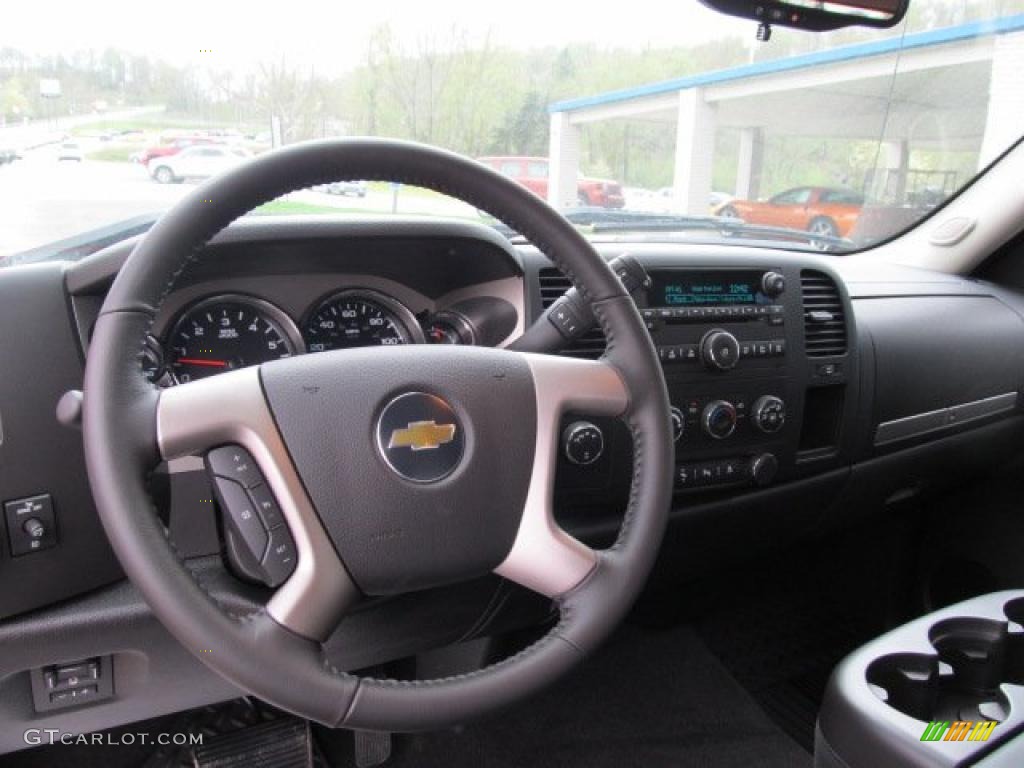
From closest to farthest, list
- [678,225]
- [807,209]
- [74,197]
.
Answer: [74,197] → [678,225] → [807,209]

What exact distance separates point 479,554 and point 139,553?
0.42 meters

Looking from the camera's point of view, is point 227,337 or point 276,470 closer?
point 276,470

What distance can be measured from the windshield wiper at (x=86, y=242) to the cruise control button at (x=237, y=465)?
21.6 inches

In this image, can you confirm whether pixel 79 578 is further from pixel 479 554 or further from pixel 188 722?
pixel 188 722

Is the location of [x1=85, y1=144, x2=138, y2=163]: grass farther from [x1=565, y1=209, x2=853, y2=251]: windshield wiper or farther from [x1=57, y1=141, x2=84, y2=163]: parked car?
[x1=565, y1=209, x2=853, y2=251]: windshield wiper

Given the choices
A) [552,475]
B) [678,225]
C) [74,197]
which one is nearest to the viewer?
[552,475]

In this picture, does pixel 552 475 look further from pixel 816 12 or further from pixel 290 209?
pixel 816 12

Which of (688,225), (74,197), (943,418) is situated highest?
(74,197)

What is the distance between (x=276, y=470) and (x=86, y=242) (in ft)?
2.35

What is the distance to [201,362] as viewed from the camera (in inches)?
60.3

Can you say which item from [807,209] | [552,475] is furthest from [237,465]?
[807,209]

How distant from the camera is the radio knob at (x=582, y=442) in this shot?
1655 millimetres

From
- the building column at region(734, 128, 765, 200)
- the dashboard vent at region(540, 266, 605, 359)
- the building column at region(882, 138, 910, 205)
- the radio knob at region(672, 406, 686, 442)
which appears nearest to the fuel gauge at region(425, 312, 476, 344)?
the dashboard vent at region(540, 266, 605, 359)

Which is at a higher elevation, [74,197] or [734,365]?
[74,197]
